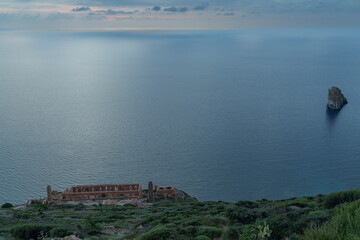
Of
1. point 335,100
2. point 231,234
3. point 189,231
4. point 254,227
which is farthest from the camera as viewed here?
point 335,100

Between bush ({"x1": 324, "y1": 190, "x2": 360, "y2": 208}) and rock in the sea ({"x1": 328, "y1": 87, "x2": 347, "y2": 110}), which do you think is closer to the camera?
bush ({"x1": 324, "y1": 190, "x2": 360, "y2": 208})

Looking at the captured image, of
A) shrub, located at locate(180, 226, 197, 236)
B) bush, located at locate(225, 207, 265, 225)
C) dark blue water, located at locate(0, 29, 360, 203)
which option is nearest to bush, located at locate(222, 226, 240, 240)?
shrub, located at locate(180, 226, 197, 236)

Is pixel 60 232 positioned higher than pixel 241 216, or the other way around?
pixel 241 216

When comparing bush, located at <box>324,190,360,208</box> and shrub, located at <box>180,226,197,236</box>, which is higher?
bush, located at <box>324,190,360,208</box>

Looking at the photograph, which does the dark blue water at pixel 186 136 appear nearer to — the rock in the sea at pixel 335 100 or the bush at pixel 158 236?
the rock in the sea at pixel 335 100

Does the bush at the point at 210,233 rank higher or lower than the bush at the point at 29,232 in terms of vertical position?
lower

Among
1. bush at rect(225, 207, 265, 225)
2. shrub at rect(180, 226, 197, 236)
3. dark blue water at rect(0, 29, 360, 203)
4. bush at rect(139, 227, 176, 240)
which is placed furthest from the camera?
dark blue water at rect(0, 29, 360, 203)

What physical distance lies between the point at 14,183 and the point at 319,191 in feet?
150

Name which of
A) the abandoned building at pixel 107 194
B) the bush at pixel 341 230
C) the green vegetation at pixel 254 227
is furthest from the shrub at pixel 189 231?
the abandoned building at pixel 107 194

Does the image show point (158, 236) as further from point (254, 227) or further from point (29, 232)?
point (29, 232)

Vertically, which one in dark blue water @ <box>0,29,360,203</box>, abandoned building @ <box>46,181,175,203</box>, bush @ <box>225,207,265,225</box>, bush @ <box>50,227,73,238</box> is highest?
dark blue water @ <box>0,29,360,203</box>

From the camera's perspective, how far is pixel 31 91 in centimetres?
10312

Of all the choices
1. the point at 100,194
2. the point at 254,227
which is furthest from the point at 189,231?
the point at 100,194

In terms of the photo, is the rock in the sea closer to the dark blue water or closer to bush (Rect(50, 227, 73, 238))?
the dark blue water
